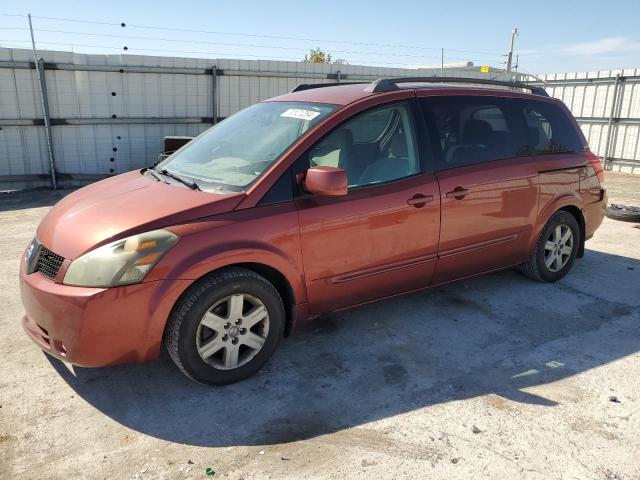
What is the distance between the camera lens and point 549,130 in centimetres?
484

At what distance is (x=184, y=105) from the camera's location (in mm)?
11109

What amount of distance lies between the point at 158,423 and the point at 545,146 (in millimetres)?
3898

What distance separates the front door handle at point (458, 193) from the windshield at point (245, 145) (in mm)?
1092

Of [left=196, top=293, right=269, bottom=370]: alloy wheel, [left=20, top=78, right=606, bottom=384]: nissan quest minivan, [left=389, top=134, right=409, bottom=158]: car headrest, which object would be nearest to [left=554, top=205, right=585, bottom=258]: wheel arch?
[left=20, top=78, right=606, bottom=384]: nissan quest minivan

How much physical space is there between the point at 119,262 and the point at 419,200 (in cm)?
207

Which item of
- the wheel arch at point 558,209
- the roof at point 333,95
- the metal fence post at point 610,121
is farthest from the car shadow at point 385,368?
the metal fence post at point 610,121

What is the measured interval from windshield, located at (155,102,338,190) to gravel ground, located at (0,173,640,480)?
49.6 inches

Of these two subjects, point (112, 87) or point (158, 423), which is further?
point (112, 87)

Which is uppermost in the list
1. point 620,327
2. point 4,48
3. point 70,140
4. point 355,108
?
point 4,48

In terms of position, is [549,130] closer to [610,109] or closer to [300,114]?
[300,114]

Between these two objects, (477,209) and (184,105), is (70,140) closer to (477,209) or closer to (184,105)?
(184,105)

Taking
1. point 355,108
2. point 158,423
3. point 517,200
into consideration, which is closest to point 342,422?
point 158,423

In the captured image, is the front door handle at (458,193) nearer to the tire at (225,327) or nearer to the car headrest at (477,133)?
the car headrest at (477,133)

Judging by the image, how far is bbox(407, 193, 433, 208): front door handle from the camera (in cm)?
378
